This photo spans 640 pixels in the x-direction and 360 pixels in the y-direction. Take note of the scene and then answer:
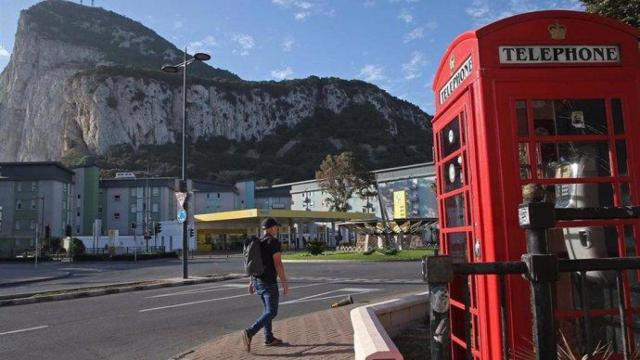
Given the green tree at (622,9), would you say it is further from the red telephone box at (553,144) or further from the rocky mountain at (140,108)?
the rocky mountain at (140,108)

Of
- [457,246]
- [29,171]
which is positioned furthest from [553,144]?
[29,171]

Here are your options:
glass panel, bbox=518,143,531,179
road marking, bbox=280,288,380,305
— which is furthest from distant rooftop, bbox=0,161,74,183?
glass panel, bbox=518,143,531,179

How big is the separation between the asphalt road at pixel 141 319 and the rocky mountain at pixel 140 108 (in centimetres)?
12552

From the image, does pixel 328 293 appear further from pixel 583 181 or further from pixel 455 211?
pixel 583 181

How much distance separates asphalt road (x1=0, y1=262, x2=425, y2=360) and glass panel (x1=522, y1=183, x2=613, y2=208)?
5517 mm

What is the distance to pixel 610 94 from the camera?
3902 millimetres

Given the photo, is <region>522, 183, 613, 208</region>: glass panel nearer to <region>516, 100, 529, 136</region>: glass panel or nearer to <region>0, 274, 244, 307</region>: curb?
<region>516, 100, 529, 136</region>: glass panel

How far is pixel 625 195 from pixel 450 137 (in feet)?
4.74

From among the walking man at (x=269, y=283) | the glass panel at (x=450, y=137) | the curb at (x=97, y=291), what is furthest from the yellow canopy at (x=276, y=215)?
the glass panel at (x=450, y=137)

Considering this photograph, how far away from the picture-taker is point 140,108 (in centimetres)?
15075

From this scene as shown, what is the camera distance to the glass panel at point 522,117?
12.7 ft

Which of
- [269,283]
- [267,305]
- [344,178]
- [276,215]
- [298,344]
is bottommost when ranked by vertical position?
[298,344]

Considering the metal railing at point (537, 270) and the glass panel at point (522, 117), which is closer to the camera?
the metal railing at point (537, 270)

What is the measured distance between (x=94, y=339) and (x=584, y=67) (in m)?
7.90
